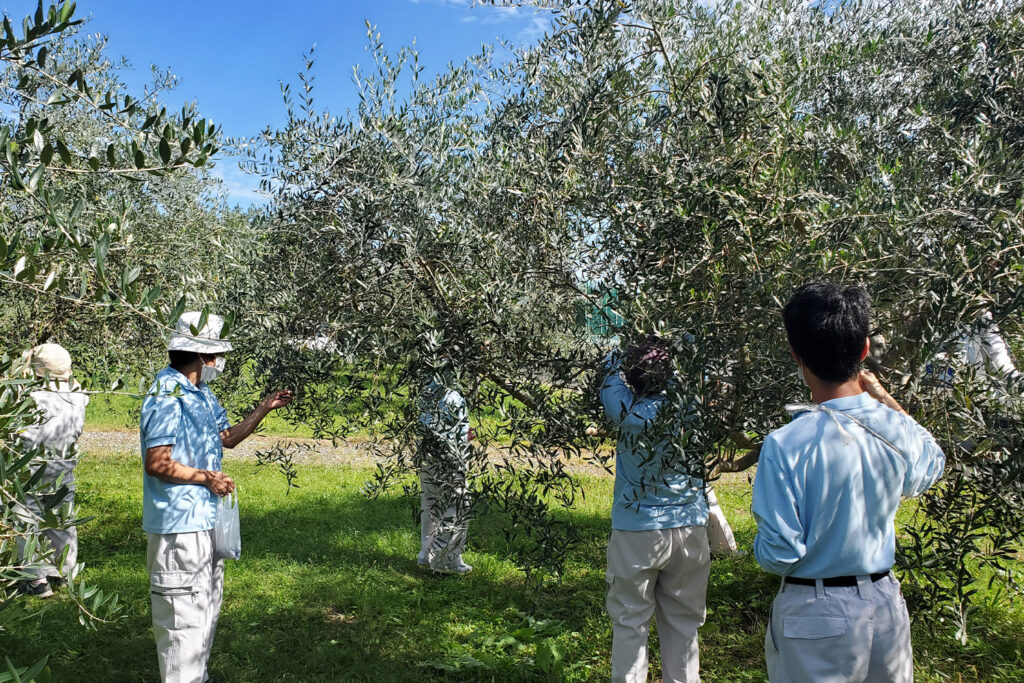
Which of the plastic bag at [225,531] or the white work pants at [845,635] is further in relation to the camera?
the plastic bag at [225,531]

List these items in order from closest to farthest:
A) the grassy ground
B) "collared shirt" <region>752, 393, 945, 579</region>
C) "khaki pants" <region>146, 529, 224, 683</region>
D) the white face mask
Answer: "collared shirt" <region>752, 393, 945, 579</region> < "khaki pants" <region>146, 529, 224, 683</region> < the white face mask < the grassy ground

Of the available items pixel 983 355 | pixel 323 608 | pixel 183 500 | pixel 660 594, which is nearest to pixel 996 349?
pixel 983 355

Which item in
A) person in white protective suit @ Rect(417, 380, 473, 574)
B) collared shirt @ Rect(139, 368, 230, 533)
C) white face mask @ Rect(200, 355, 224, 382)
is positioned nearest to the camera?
person in white protective suit @ Rect(417, 380, 473, 574)

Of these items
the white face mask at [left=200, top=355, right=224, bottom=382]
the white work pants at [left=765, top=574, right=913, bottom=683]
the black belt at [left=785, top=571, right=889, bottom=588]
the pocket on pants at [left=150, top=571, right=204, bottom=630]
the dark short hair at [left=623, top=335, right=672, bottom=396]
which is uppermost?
the dark short hair at [left=623, top=335, right=672, bottom=396]

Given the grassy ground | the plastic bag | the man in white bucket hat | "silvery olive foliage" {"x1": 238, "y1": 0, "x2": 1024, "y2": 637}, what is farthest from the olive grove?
the grassy ground

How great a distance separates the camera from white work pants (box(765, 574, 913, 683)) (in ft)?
8.74

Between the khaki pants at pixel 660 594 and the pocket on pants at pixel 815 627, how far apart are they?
191 cm

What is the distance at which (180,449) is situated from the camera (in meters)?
4.62

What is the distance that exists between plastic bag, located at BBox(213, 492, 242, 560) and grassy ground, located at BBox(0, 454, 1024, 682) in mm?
992

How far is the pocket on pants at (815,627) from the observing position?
2.66 metres

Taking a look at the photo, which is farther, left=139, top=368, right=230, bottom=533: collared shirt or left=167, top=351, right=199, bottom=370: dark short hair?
left=167, top=351, right=199, bottom=370: dark short hair

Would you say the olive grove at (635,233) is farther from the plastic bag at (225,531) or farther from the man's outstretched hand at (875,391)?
the plastic bag at (225,531)

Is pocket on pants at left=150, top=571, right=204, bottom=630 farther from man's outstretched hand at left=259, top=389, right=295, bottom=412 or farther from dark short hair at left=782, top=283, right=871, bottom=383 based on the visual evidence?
dark short hair at left=782, top=283, right=871, bottom=383

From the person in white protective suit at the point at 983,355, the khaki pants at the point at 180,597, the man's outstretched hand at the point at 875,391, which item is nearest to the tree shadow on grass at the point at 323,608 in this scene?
the khaki pants at the point at 180,597
